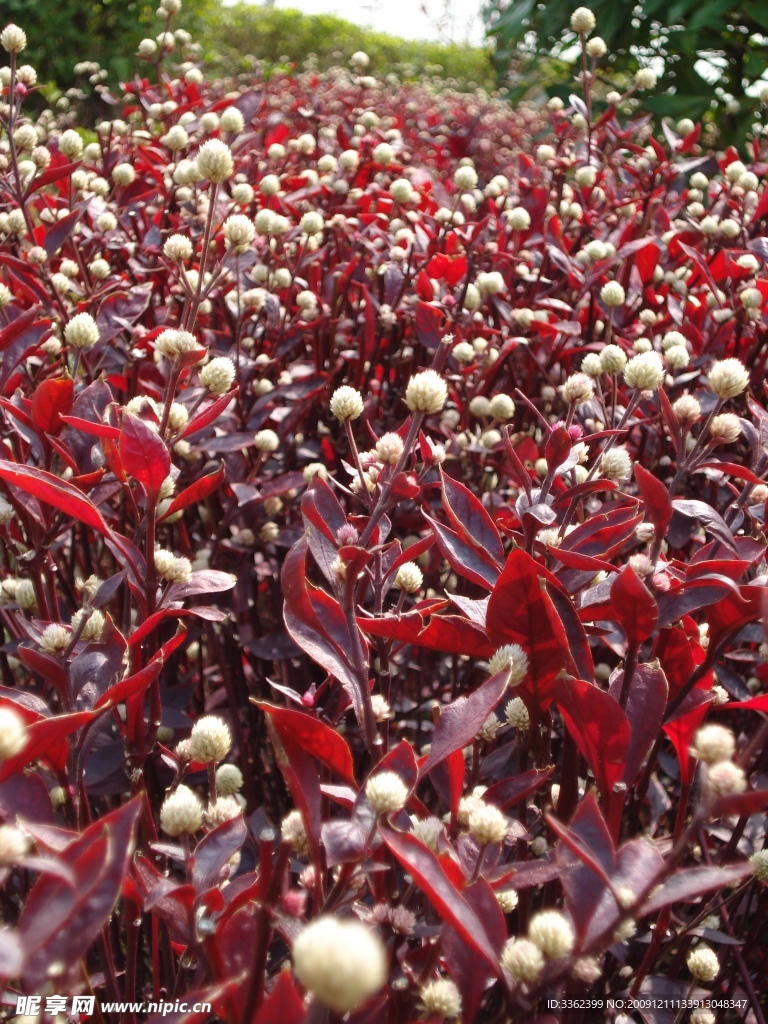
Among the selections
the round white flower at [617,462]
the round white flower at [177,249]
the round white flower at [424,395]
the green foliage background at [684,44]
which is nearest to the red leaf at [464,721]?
the round white flower at [424,395]

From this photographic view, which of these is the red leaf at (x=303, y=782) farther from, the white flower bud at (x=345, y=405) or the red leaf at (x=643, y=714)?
the white flower bud at (x=345, y=405)

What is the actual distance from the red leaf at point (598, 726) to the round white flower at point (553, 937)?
0.66 ft

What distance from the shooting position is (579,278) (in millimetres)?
1997

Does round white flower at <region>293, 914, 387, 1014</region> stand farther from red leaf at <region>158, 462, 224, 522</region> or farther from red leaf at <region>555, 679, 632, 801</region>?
red leaf at <region>158, 462, 224, 522</region>

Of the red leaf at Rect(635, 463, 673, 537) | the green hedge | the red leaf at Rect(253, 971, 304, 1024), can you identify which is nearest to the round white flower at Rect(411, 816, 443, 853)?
the red leaf at Rect(253, 971, 304, 1024)

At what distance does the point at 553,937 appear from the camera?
0.72 m

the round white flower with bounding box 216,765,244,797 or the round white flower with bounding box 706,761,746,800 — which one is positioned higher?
the round white flower with bounding box 706,761,746,800

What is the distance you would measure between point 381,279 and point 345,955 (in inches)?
81.3

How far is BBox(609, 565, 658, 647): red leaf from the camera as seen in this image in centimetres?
91

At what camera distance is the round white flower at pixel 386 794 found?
2.44ft

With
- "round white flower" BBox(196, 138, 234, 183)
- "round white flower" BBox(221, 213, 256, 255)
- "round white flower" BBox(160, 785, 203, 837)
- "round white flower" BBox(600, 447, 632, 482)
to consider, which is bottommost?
"round white flower" BBox(160, 785, 203, 837)

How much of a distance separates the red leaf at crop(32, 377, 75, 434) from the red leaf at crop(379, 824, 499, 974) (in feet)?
2.72

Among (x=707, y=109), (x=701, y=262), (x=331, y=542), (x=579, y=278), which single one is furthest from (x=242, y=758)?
(x=707, y=109)

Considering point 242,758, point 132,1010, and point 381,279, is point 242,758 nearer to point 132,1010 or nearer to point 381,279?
point 132,1010
